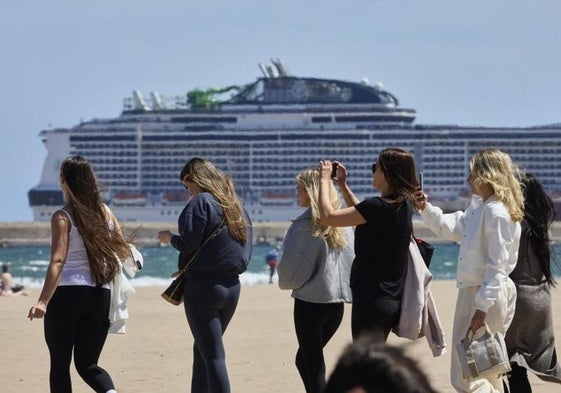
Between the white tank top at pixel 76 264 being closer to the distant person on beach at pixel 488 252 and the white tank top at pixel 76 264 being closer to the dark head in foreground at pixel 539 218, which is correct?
the distant person on beach at pixel 488 252

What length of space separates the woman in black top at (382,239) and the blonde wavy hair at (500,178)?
0.83 ft

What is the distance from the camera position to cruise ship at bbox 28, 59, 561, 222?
3792 inches

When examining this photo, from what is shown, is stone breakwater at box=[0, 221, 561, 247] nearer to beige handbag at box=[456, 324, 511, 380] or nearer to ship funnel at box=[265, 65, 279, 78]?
ship funnel at box=[265, 65, 279, 78]

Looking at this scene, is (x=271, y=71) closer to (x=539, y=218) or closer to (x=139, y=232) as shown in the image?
(x=139, y=232)

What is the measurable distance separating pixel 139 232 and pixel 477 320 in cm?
8470

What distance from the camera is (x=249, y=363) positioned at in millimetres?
10852

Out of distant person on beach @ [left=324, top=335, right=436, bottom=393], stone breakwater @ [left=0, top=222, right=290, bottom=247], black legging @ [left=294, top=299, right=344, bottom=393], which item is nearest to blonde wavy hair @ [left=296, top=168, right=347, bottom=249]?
black legging @ [left=294, top=299, right=344, bottom=393]

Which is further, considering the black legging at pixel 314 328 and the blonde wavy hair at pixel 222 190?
the black legging at pixel 314 328

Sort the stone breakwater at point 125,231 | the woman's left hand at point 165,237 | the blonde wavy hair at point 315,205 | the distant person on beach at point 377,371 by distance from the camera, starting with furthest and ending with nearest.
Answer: the stone breakwater at point 125,231 < the blonde wavy hair at point 315,205 < the woman's left hand at point 165,237 < the distant person on beach at point 377,371

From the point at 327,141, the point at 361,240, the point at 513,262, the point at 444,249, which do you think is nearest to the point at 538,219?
the point at 513,262

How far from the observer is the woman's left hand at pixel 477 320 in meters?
6.40

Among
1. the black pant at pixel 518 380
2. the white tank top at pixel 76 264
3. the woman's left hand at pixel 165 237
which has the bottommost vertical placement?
the black pant at pixel 518 380

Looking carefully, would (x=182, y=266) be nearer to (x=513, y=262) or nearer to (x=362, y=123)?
(x=513, y=262)

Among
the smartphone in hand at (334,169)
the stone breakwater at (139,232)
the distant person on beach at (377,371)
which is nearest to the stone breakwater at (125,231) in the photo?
the stone breakwater at (139,232)
